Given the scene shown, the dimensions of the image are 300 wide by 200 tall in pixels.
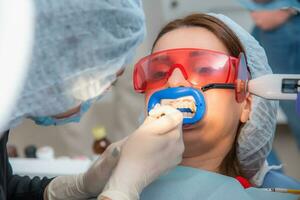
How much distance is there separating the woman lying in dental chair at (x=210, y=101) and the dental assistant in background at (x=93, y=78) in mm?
86

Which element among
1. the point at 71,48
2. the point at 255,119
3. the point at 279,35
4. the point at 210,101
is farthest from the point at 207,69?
the point at 279,35

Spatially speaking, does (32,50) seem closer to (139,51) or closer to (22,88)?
(22,88)

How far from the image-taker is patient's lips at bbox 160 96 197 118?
3.50 feet

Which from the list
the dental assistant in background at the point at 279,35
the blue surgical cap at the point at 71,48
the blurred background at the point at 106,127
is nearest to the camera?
the blue surgical cap at the point at 71,48

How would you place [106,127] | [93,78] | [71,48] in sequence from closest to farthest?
[71,48], [93,78], [106,127]

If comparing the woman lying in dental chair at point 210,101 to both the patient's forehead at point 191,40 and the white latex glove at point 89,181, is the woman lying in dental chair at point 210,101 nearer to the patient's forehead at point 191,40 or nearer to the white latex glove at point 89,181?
the patient's forehead at point 191,40

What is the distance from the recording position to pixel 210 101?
1.12 metres

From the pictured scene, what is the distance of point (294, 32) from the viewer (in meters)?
1.50

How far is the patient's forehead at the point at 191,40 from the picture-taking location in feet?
3.89

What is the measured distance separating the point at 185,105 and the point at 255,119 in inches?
8.8

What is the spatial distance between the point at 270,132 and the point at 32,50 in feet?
2.11

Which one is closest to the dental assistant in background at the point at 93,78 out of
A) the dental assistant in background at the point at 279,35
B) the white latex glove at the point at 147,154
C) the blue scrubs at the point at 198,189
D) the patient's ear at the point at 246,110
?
the white latex glove at the point at 147,154

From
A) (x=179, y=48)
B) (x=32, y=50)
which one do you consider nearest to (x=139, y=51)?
(x=179, y=48)

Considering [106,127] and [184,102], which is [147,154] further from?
[106,127]
